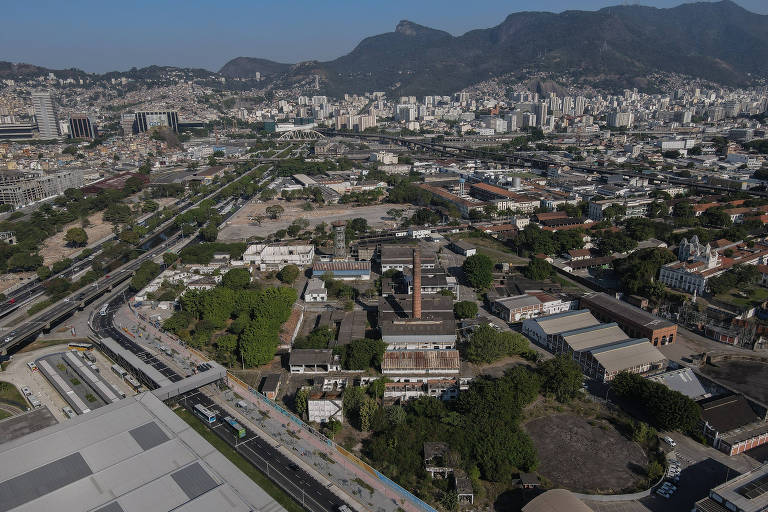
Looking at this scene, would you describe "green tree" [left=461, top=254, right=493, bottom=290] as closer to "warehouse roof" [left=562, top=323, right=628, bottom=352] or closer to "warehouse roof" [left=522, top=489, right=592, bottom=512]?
"warehouse roof" [left=562, top=323, right=628, bottom=352]

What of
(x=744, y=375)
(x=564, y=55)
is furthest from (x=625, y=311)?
(x=564, y=55)

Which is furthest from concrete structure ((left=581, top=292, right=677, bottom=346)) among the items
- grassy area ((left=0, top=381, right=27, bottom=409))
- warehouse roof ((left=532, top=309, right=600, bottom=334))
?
grassy area ((left=0, top=381, right=27, bottom=409))

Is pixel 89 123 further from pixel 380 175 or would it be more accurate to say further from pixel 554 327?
pixel 554 327

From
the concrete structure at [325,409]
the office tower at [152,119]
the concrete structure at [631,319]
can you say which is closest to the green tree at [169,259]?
the concrete structure at [325,409]

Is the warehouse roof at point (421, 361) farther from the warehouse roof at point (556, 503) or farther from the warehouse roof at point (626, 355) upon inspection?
the warehouse roof at point (556, 503)

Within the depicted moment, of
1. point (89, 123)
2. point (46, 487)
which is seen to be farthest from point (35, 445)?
point (89, 123)

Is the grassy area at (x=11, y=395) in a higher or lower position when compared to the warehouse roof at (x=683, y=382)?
lower
